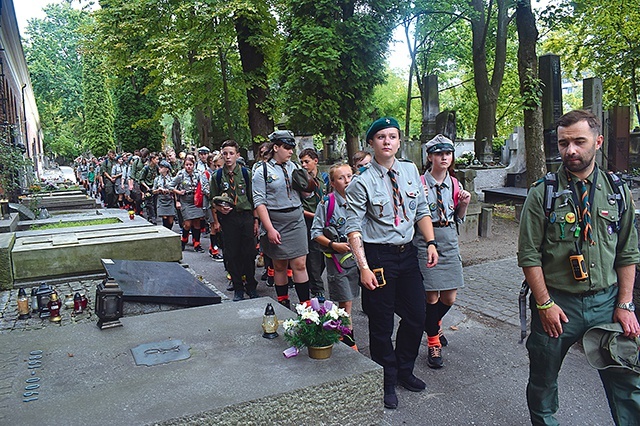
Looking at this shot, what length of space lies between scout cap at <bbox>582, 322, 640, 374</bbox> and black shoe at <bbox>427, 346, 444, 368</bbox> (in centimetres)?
200

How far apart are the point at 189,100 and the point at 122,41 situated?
309 centimetres

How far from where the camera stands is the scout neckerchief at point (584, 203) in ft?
10.6

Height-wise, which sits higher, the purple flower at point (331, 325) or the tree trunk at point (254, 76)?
the tree trunk at point (254, 76)

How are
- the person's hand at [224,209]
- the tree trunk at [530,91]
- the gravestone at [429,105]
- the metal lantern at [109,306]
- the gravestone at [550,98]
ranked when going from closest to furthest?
1. the metal lantern at [109,306]
2. the person's hand at [224,209]
3. the tree trunk at [530,91]
4. the gravestone at [550,98]
5. the gravestone at [429,105]

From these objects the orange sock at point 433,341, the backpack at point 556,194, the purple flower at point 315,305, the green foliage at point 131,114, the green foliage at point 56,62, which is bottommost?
the orange sock at point 433,341

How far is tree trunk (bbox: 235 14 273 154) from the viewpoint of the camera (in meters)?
15.2

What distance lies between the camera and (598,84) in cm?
1377

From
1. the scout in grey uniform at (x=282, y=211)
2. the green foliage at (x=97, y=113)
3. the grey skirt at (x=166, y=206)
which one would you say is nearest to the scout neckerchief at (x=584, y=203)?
the scout in grey uniform at (x=282, y=211)

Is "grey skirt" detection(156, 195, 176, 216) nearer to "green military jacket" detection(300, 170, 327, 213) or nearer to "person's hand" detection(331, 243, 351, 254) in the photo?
"green military jacket" detection(300, 170, 327, 213)

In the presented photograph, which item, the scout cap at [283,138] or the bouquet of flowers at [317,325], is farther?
the scout cap at [283,138]

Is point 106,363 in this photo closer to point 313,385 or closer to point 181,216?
point 313,385

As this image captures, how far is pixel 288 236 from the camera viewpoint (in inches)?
249

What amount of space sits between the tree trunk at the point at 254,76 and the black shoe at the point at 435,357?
11.0 m

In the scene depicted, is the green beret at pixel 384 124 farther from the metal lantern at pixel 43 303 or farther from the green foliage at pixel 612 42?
the green foliage at pixel 612 42
